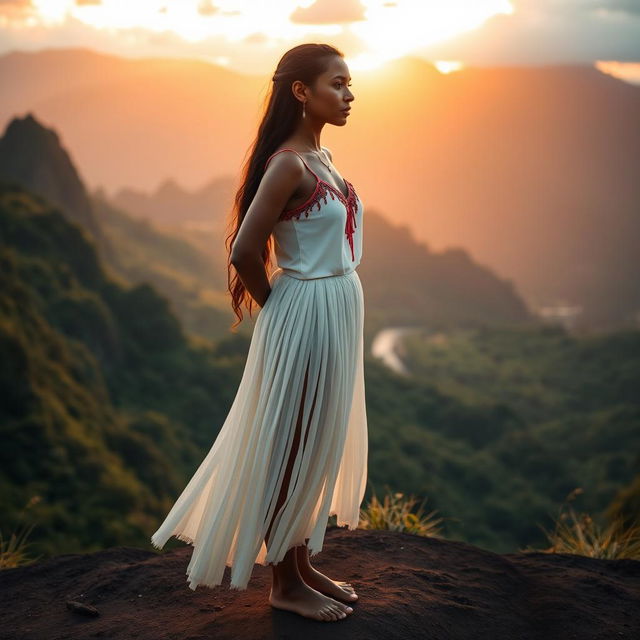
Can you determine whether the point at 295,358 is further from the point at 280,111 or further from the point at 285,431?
the point at 280,111

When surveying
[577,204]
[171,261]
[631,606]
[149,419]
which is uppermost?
[577,204]

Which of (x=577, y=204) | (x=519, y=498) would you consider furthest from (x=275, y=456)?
(x=577, y=204)

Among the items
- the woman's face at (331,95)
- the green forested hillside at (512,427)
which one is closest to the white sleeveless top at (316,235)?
the woman's face at (331,95)

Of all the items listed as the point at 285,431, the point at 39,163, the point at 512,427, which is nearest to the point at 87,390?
the point at 39,163

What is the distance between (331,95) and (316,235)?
1.61 feet

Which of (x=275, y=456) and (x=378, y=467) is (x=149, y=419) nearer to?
(x=378, y=467)

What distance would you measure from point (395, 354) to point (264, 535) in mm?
47741

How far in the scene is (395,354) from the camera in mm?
50344

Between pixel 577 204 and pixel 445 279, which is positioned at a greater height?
pixel 577 204

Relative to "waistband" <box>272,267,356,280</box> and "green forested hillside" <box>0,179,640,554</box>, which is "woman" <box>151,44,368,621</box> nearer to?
"waistband" <box>272,267,356,280</box>

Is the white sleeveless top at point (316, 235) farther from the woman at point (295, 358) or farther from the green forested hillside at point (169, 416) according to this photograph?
the green forested hillside at point (169, 416)

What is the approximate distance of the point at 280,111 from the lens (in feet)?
9.43

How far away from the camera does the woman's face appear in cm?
281

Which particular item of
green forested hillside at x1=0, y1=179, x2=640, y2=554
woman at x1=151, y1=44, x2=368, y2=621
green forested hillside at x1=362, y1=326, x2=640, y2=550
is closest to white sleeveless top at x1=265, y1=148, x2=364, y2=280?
woman at x1=151, y1=44, x2=368, y2=621
